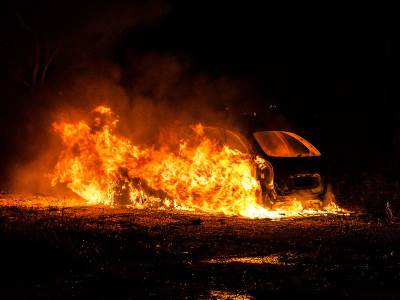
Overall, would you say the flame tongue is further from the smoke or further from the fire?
the smoke

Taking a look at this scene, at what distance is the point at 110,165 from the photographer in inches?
463

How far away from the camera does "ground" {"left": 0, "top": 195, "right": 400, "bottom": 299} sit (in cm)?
579

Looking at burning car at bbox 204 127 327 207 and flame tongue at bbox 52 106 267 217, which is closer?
burning car at bbox 204 127 327 207

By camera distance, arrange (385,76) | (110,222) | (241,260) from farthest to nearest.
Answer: (385,76) < (110,222) < (241,260)

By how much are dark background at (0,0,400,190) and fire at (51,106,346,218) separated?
4996mm

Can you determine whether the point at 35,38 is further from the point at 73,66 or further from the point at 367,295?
the point at 367,295

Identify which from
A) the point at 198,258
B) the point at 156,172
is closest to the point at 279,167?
the point at 156,172

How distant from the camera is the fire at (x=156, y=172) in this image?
10391 millimetres

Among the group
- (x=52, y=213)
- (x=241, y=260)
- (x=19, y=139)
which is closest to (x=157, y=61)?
(x=19, y=139)

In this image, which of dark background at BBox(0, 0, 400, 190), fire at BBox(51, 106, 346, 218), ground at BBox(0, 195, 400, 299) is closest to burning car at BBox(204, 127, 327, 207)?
fire at BBox(51, 106, 346, 218)

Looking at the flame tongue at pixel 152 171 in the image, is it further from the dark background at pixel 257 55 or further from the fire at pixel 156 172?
the dark background at pixel 257 55

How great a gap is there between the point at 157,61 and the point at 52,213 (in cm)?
656

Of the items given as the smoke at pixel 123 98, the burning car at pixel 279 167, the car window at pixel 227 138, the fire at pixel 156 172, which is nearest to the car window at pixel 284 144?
the burning car at pixel 279 167

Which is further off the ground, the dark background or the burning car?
the dark background
